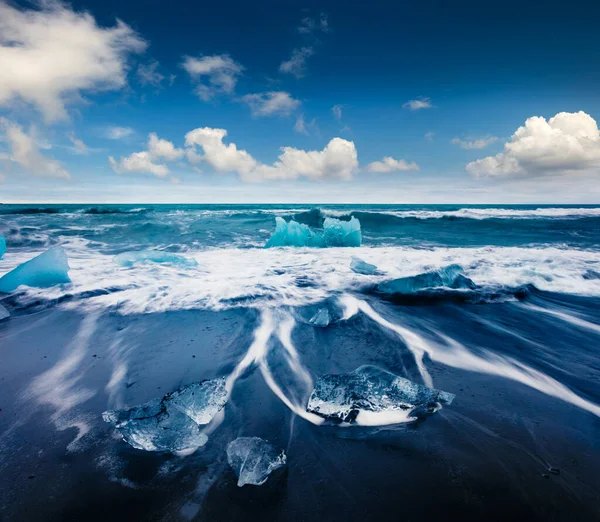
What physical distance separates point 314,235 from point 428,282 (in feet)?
21.5

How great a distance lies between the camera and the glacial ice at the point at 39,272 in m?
5.07

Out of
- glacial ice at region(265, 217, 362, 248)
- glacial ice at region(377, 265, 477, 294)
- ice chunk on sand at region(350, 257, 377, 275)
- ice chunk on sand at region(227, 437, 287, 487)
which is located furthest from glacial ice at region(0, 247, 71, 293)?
glacial ice at region(265, 217, 362, 248)

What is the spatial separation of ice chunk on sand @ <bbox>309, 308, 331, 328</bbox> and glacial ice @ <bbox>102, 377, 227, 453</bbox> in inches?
70.6

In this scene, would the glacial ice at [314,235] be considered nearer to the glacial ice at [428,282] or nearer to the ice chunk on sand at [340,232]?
the ice chunk on sand at [340,232]

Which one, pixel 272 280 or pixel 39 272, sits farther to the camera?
pixel 272 280

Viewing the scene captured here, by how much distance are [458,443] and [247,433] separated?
129 centimetres

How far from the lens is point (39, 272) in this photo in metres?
5.23

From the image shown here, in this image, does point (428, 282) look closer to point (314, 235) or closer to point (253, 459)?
point (253, 459)

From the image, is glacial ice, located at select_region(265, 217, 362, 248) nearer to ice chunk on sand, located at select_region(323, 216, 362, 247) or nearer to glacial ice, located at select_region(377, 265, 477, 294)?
ice chunk on sand, located at select_region(323, 216, 362, 247)

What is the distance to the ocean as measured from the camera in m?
1.50

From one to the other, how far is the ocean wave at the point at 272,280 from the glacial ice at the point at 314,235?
2.42 metres

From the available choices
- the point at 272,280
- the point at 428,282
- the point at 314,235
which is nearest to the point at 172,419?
the point at 272,280

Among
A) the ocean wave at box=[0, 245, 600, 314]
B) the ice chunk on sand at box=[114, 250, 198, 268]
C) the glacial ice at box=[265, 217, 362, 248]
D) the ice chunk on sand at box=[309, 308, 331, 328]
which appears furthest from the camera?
the glacial ice at box=[265, 217, 362, 248]

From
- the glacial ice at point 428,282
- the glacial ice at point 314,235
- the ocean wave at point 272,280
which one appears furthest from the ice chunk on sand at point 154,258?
the glacial ice at point 428,282
